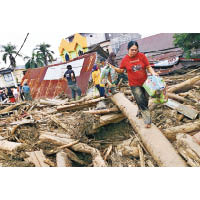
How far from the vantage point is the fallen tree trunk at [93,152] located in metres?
2.29

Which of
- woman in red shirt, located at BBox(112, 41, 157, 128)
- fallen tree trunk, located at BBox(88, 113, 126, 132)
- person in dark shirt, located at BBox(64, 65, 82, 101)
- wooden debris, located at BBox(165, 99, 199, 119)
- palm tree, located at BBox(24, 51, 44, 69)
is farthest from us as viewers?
person in dark shirt, located at BBox(64, 65, 82, 101)

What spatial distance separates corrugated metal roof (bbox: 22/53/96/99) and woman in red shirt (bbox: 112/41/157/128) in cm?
99

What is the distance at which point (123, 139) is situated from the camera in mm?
2816

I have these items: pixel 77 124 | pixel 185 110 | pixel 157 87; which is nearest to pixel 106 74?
pixel 77 124

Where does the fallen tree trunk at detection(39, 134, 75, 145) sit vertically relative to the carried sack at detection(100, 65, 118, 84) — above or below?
below

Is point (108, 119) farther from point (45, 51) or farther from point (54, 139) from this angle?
point (45, 51)

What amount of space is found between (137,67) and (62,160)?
1802 millimetres

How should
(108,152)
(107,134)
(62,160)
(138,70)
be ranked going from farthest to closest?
(107,134)
(108,152)
(62,160)
(138,70)

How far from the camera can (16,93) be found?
11.2 feet

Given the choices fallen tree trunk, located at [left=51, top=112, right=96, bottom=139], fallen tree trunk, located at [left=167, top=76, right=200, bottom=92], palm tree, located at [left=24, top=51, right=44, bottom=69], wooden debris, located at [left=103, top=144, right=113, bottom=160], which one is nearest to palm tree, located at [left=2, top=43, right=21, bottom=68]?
palm tree, located at [left=24, top=51, right=44, bottom=69]

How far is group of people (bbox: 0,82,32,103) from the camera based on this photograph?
324 centimetres

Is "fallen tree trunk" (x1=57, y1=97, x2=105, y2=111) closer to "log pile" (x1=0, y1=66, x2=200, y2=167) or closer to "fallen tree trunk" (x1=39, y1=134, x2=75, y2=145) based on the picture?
"log pile" (x1=0, y1=66, x2=200, y2=167)

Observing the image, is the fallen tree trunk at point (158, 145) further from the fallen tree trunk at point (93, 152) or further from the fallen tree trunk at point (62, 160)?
the fallen tree trunk at point (62, 160)

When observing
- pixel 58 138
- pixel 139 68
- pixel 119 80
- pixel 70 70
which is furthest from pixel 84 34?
pixel 58 138
